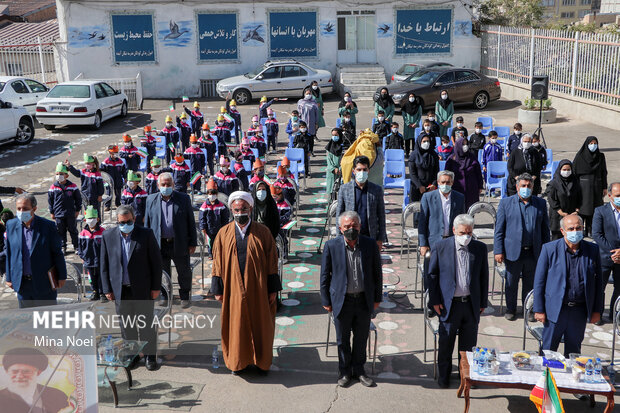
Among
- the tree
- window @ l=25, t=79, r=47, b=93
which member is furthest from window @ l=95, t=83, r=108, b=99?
the tree

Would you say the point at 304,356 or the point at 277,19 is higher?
the point at 277,19

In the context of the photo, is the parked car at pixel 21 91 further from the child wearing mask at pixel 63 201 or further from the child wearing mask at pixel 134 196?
the child wearing mask at pixel 134 196

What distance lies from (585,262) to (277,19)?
75.6 feet

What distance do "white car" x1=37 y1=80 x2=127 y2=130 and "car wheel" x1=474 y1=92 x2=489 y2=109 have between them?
12.6 meters

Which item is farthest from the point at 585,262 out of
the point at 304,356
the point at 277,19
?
the point at 277,19

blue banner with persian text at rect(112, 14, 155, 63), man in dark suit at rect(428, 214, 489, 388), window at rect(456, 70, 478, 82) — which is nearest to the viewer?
man in dark suit at rect(428, 214, 489, 388)

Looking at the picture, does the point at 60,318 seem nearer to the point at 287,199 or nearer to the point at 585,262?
the point at 585,262

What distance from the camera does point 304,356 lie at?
6.81 metres

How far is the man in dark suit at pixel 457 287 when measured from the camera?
602 cm

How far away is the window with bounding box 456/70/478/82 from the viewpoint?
73.0 ft

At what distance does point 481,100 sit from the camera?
22797mm

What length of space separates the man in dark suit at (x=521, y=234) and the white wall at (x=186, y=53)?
2109 centimetres

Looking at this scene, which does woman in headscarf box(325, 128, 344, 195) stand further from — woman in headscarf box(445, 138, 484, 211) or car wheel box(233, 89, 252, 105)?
car wheel box(233, 89, 252, 105)

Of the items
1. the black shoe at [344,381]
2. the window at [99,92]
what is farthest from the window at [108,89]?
the black shoe at [344,381]
